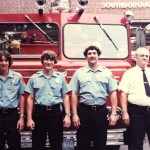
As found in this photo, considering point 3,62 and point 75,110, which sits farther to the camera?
point 75,110

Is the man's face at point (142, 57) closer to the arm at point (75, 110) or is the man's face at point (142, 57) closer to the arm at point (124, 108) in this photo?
the arm at point (124, 108)

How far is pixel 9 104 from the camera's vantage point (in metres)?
4.83

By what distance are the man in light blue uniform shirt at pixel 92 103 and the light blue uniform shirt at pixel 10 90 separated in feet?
2.45

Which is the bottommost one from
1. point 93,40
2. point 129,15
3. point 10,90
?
point 10,90

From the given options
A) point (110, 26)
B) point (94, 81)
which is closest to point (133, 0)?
point (110, 26)

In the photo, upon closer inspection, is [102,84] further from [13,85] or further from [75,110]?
[13,85]

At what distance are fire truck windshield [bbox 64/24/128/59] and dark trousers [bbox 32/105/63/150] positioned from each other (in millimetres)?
1515

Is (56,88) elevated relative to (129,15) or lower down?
lower down

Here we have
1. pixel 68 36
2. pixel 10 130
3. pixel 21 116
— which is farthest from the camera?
pixel 68 36

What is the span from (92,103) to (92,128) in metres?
0.35

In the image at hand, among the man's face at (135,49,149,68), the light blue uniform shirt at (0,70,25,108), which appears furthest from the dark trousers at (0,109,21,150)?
the man's face at (135,49,149,68)

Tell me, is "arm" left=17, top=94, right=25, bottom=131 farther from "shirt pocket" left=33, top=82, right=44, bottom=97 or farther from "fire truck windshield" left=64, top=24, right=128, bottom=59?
"fire truck windshield" left=64, top=24, right=128, bottom=59

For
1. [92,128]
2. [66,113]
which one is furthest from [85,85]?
[92,128]

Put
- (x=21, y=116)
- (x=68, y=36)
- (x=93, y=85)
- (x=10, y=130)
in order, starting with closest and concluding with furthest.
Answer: (x=10, y=130) → (x=21, y=116) → (x=93, y=85) → (x=68, y=36)
